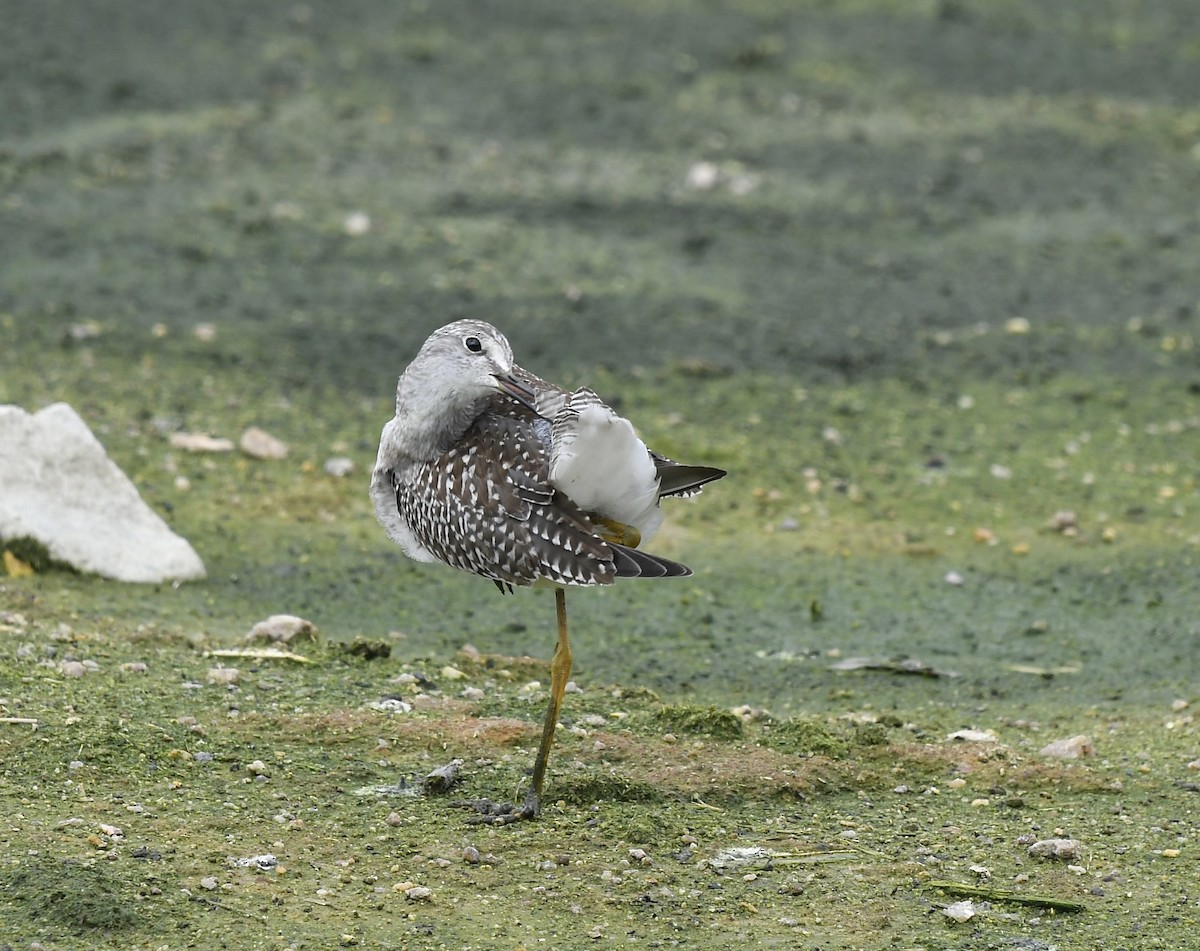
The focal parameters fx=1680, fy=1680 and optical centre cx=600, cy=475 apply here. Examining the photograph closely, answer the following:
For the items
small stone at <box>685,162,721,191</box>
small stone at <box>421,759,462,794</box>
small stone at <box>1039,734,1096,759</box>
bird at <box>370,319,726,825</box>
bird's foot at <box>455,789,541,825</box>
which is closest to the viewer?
bird at <box>370,319,726,825</box>

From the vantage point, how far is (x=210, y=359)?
1070 cm

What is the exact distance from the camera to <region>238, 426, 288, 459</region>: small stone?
380 inches

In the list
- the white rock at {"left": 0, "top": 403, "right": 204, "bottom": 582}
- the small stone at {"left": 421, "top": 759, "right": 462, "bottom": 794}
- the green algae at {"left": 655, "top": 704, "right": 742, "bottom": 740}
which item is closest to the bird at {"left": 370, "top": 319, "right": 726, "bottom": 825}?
the small stone at {"left": 421, "top": 759, "right": 462, "bottom": 794}

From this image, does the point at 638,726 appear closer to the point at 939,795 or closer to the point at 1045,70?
the point at 939,795

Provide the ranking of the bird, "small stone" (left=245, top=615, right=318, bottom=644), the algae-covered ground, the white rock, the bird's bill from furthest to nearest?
the white rock → "small stone" (left=245, top=615, right=318, bottom=644) → the bird's bill → the bird → the algae-covered ground

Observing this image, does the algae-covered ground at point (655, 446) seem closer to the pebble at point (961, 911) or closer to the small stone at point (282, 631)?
the pebble at point (961, 911)

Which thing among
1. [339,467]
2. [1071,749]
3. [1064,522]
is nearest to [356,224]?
[339,467]

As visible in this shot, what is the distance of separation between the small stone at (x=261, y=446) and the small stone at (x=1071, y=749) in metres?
4.85

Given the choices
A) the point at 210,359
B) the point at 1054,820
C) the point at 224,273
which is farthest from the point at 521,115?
the point at 1054,820

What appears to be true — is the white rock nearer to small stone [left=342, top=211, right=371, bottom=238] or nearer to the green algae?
the green algae

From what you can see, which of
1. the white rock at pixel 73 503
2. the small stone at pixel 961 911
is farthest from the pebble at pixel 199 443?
the small stone at pixel 961 911

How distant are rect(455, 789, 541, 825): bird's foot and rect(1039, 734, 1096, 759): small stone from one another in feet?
7.19

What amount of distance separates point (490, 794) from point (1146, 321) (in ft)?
24.8

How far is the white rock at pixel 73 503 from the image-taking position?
792 cm
